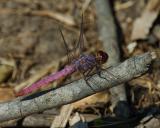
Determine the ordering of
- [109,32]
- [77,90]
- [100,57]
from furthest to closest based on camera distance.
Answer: [109,32] < [100,57] < [77,90]

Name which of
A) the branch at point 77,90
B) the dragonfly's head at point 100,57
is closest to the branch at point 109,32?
the dragonfly's head at point 100,57

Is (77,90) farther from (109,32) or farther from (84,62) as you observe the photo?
(109,32)

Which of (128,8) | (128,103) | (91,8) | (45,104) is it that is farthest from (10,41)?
(45,104)

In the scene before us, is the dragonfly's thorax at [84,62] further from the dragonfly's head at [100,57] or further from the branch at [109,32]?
the branch at [109,32]

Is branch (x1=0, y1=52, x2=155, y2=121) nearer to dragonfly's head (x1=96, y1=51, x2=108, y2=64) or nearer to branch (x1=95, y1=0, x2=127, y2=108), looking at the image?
dragonfly's head (x1=96, y1=51, x2=108, y2=64)

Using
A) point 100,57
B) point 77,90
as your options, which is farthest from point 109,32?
point 77,90

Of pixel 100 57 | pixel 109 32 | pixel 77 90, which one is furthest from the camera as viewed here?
pixel 109 32
